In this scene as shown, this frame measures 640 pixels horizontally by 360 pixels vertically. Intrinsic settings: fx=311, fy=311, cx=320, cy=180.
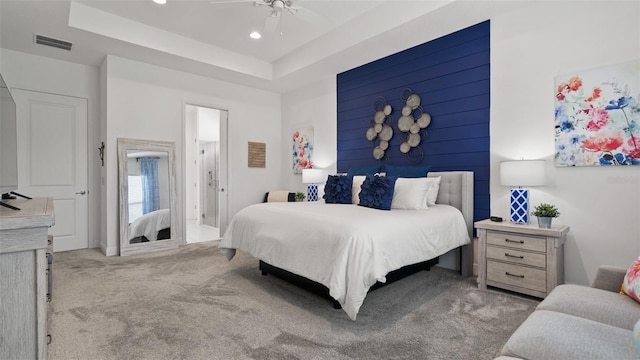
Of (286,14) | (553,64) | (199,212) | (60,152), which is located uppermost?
(286,14)

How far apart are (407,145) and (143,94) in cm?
391

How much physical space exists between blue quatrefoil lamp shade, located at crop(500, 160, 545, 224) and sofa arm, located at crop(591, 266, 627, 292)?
1.13 meters

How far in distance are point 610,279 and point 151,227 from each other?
506 centimetres

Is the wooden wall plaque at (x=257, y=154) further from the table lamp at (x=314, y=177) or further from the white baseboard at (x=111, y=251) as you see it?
the white baseboard at (x=111, y=251)

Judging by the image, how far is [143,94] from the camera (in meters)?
4.63

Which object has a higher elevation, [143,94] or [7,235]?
[143,94]

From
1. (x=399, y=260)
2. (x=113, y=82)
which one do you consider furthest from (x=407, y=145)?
(x=113, y=82)

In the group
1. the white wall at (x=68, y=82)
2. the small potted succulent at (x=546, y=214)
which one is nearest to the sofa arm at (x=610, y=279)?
the small potted succulent at (x=546, y=214)

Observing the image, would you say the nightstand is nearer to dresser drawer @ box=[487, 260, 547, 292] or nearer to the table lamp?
dresser drawer @ box=[487, 260, 547, 292]

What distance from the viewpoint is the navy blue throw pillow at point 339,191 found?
3732 mm

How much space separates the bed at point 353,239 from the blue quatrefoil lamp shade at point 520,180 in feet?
1.54

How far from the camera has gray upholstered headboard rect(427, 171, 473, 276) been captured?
3.38 metres

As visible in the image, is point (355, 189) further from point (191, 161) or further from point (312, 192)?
point (191, 161)

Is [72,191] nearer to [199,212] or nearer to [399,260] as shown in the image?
[199,212]
